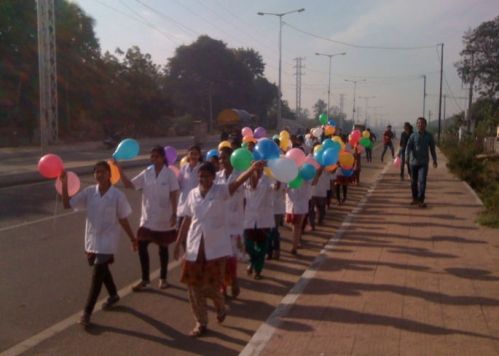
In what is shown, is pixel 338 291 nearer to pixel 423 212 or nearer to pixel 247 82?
pixel 423 212

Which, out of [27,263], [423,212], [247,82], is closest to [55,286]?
[27,263]

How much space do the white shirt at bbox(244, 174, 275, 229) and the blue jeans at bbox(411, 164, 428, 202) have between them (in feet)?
19.9

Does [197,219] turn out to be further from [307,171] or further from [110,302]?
[307,171]

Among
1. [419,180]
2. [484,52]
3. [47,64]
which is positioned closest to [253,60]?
[484,52]

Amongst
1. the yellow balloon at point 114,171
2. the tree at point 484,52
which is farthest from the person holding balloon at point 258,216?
the tree at point 484,52

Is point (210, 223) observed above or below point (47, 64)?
below

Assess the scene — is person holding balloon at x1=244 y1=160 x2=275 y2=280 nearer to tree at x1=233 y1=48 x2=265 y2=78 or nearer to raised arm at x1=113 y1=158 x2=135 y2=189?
raised arm at x1=113 y1=158 x2=135 y2=189

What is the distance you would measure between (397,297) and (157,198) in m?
2.73

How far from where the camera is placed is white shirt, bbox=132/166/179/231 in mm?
6449

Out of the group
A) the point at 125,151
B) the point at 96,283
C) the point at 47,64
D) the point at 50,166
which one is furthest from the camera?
the point at 47,64

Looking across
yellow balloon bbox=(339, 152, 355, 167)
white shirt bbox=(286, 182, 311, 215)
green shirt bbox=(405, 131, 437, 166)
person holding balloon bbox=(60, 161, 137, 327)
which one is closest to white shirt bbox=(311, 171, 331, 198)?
yellow balloon bbox=(339, 152, 355, 167)

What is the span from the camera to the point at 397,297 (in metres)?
6.12

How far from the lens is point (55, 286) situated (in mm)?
6629

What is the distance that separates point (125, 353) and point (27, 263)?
134 inches
